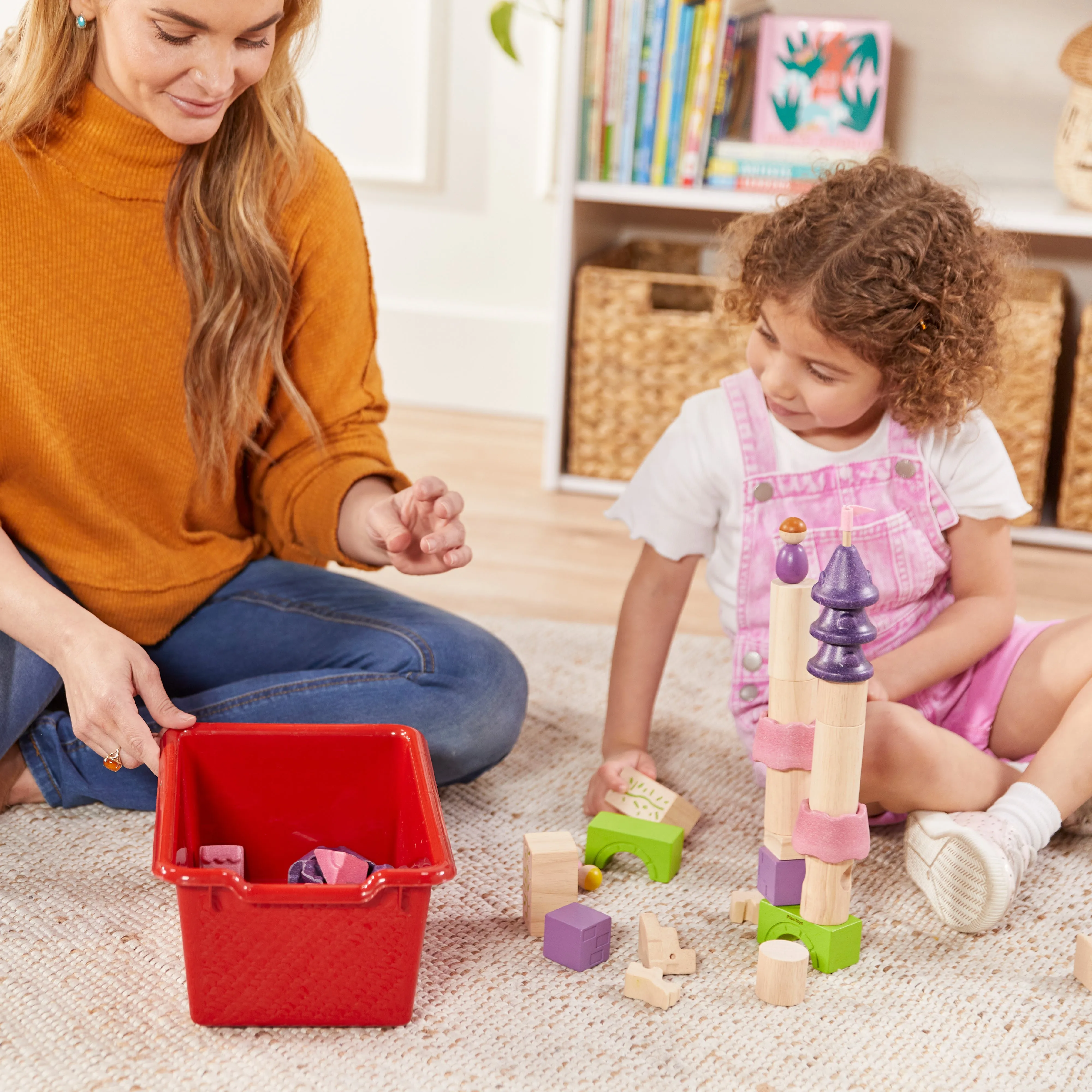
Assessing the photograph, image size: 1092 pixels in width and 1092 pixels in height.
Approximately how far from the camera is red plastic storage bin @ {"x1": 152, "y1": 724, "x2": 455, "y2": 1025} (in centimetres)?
79

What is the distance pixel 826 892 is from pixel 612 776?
250mm

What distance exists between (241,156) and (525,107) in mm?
1409

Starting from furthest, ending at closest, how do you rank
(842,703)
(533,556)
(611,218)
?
(611,218) → (533,556) → (842,703)

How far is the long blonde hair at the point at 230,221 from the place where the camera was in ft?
3.29

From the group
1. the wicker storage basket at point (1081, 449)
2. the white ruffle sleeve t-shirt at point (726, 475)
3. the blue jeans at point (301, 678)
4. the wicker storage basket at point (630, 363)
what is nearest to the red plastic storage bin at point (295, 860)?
the blue jeans at point (301, 678)

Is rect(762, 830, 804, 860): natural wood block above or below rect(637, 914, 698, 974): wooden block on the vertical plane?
above

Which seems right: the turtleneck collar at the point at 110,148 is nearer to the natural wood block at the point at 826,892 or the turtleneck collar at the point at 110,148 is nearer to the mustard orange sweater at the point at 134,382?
the mustard orange sweater at the point at 134,382

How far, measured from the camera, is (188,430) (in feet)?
3.60

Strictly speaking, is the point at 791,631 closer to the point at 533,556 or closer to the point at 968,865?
the point at 968,865

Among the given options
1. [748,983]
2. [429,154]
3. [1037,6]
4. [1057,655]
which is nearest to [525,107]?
[429,154]

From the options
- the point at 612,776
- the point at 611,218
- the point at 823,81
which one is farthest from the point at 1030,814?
the point at 611,218

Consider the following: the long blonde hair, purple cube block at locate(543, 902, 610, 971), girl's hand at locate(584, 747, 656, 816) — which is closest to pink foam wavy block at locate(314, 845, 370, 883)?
purple cube block at locate(543, 902, 610, 971)

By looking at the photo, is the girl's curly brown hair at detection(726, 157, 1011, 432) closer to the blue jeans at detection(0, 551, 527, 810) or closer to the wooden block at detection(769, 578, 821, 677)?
the wooden block at detection(769, 578, 821, 677)

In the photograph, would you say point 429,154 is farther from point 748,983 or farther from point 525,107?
point 748,983
